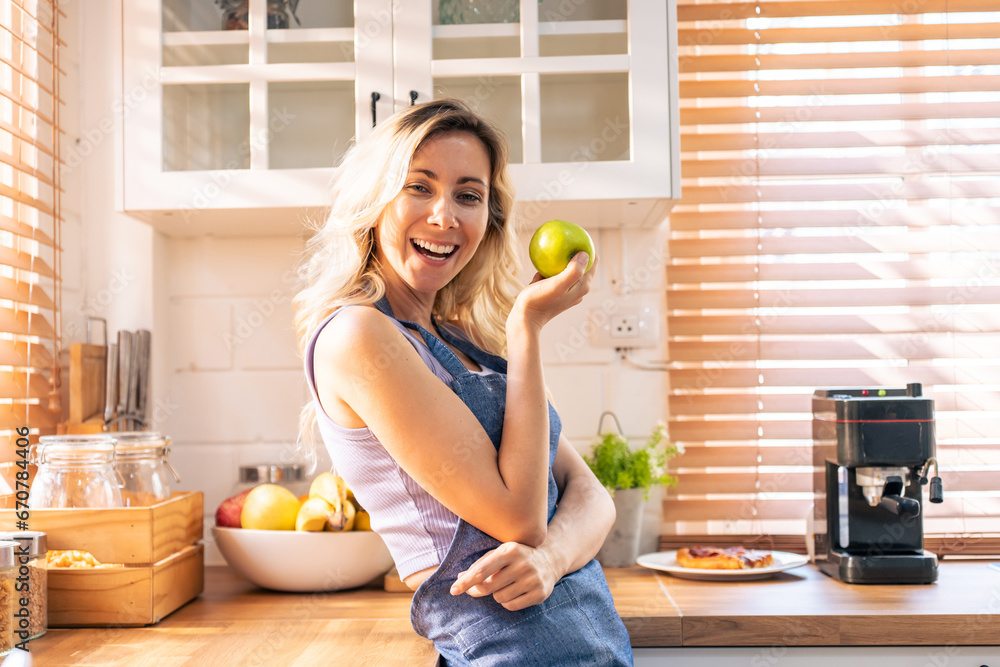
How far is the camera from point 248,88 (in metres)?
1.53

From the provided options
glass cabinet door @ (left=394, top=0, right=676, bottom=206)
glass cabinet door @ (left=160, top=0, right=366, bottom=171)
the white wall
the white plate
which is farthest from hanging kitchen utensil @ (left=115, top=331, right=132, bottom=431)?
the white plate

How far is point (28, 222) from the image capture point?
5.12 feet

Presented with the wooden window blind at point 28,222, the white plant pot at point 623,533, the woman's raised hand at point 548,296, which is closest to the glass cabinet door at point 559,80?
the woman's raised hand at point 548,296

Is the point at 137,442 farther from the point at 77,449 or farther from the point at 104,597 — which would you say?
the point at 104,597

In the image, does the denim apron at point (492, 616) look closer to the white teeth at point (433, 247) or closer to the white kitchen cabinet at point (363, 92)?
the white teeth at point (433, 247)

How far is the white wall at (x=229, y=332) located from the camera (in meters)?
1.78

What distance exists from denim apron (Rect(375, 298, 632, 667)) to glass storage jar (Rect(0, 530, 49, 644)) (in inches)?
22.7

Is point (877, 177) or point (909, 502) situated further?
point (877, 177)

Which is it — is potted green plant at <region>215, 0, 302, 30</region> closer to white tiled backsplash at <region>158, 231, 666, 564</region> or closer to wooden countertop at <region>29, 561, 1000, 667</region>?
white tiled backsplash at <region>158, 231, 666, 564</region>

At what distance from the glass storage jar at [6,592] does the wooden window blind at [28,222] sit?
1.03ft

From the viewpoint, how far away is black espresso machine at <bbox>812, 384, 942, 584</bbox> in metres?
1.49

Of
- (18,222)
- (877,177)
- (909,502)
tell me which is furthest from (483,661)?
(877,177)

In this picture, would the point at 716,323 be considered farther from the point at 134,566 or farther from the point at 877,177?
the point at 134,566

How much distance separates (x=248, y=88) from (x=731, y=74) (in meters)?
1.10
